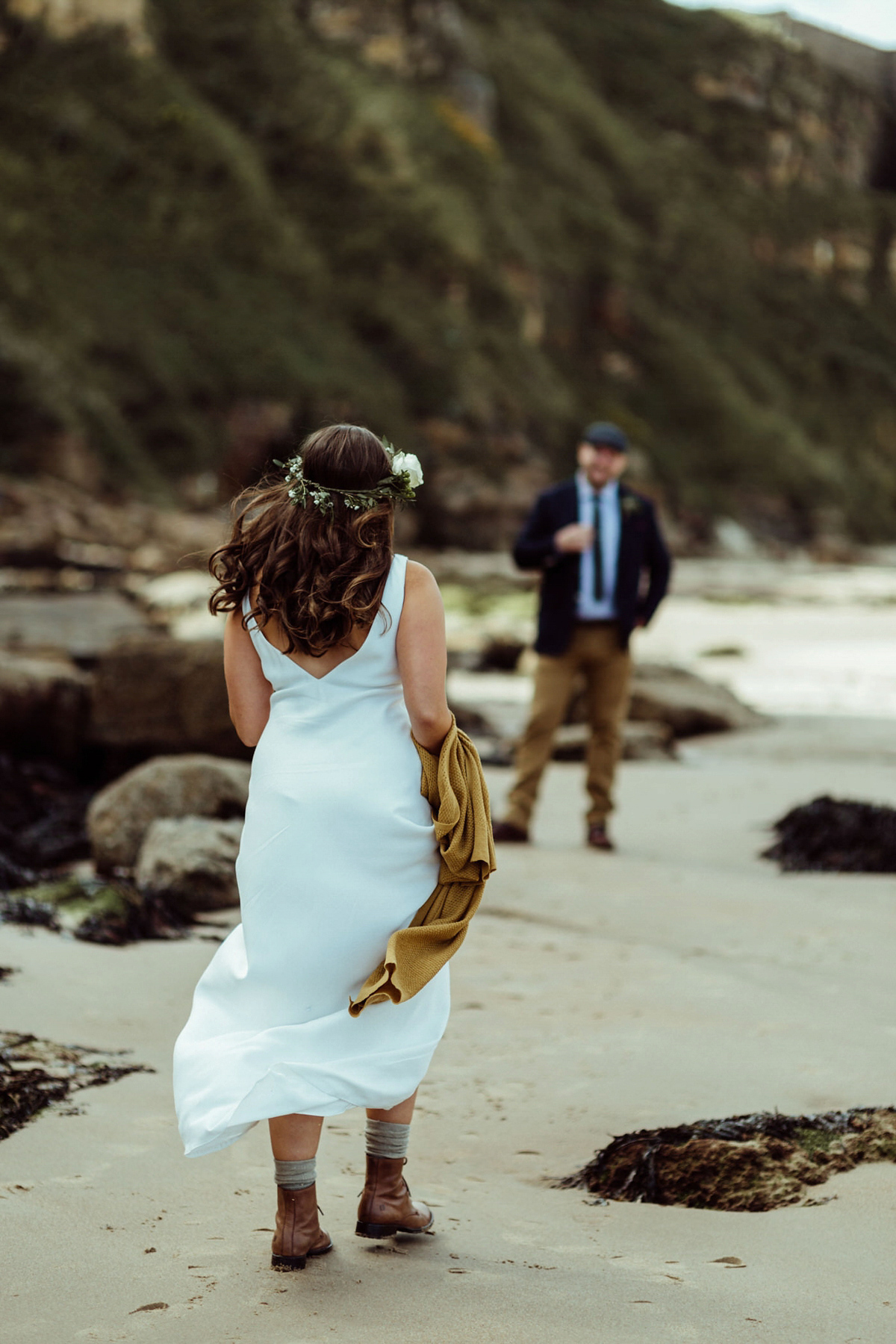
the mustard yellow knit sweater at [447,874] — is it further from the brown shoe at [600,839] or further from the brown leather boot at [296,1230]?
the brown shoe at [600,839]

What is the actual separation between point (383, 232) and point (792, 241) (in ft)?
97.2

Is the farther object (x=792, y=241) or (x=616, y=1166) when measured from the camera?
(x=792, y=241)

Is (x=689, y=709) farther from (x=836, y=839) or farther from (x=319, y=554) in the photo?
(x=319, y=554)

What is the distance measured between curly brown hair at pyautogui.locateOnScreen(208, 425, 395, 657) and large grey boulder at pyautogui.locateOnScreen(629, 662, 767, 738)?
9192 millimetres

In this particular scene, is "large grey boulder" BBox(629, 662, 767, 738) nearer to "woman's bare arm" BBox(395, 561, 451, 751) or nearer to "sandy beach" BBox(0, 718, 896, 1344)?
"sandy beach" BBox(0, 718, 896, 1344)

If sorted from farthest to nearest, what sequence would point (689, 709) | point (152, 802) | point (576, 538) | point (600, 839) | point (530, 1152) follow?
1. point (689, 709)
2. point (600, 839)
3. point (576, 538)
4. point (152, 802)
5. point (530, 1152)

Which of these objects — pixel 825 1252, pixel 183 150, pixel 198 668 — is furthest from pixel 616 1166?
pixel 183 150

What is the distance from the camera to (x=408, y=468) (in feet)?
9.87

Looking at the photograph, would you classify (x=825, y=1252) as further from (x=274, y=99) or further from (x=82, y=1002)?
(x=274, y=99)

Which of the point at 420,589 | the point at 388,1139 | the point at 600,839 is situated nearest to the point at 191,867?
the point at 600,839

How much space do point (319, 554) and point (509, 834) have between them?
15.6 feet

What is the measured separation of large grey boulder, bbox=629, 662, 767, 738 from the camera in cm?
1194

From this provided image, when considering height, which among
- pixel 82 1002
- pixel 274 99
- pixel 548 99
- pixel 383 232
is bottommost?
pixel 82 1002

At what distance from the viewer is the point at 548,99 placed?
192 ft
